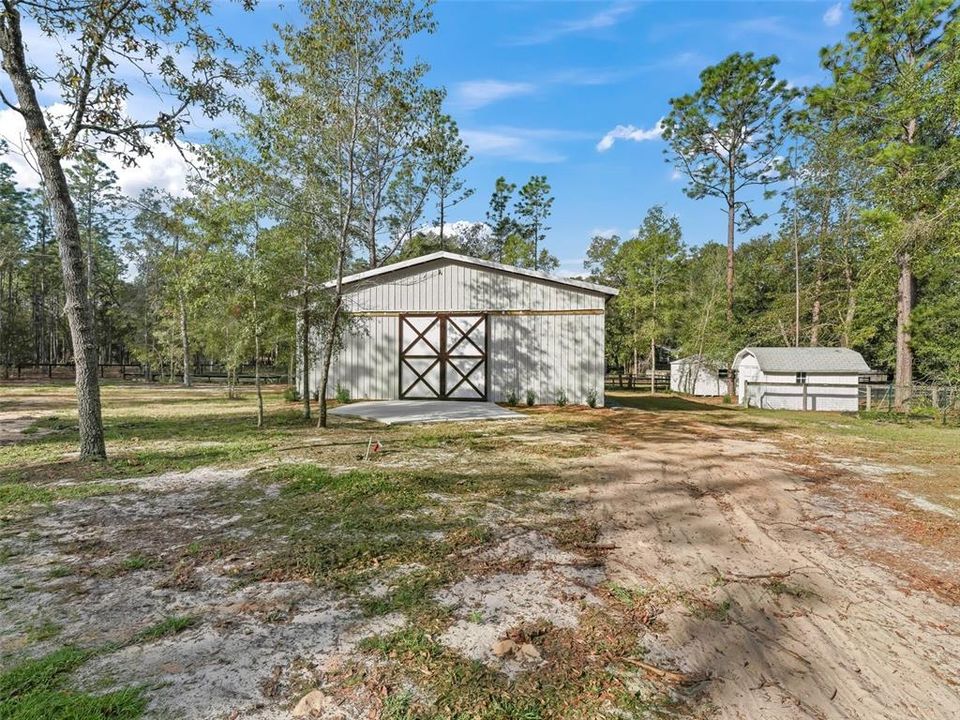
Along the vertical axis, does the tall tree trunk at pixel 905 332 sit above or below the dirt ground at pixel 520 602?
above

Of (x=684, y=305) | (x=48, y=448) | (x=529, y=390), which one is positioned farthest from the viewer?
(x=684, y=305)

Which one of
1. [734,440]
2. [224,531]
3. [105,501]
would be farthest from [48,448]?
[734,440]

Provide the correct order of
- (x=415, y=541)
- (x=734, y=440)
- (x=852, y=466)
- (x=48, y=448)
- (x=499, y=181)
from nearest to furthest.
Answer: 1. (x=415, y=541)
2. (x=852, y=466)
3. (x=48, y=448)
4. (x=734, y=440)
5. (x=499, y=181)

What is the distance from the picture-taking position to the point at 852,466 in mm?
6840

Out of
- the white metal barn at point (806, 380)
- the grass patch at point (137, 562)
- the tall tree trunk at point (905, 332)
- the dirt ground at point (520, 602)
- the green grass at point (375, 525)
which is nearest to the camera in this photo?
the dirt ground at point (520, 602)

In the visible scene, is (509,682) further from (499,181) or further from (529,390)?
(499,181)

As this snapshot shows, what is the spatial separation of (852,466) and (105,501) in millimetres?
9639

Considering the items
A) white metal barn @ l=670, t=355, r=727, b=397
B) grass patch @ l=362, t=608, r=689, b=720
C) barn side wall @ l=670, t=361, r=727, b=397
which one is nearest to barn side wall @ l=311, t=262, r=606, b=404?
grass patch @ l=362, t=608, r=689, b=720

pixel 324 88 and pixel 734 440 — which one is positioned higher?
pixel 324 88

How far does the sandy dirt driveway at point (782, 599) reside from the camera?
6.93 ft

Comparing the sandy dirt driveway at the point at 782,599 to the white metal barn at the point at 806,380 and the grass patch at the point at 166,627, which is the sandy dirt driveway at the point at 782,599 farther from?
the white metal barn at the point at 806,380

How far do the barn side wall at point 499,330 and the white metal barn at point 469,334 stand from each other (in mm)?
32

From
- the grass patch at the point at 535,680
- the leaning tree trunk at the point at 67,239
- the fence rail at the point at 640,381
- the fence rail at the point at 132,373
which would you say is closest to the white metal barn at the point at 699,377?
the fence rail at the point at 640,381

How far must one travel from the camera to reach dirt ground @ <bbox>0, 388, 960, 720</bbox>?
6.81 ft
